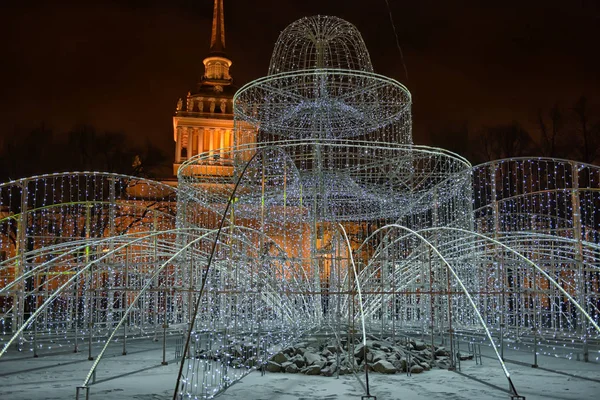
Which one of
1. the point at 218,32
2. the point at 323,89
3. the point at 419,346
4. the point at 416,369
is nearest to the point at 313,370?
the point at 416,369

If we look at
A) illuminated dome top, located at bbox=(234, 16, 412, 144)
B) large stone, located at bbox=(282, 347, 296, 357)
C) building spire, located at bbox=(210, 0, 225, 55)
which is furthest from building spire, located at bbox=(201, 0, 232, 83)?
large stone, located at bbox=(282, 347, 296, 357)

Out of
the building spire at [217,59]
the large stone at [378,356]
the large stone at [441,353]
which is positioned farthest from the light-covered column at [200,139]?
the large stone at [378,356]

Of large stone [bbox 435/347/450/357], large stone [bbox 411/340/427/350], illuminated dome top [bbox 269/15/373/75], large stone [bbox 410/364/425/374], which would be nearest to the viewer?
large stone [bbox 410/364/425/374]

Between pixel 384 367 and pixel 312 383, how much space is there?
1.54 meters

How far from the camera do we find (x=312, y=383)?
33.1 feet

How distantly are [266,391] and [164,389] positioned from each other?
157cm

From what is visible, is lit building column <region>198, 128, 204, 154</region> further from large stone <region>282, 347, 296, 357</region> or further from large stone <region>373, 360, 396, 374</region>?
large stone <region>373, 360, 396, 374</region>

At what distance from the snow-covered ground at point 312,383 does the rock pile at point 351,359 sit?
0.73 ft

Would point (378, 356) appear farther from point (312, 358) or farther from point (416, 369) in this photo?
point (312, 358)

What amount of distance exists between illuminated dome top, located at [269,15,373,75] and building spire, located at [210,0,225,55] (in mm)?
46722

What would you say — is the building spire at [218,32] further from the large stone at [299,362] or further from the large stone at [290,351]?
the large stone at [299,362]

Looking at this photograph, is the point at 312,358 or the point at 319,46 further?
the point at 319,46

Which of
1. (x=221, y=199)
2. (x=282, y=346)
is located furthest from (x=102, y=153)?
(x=282, y=346)

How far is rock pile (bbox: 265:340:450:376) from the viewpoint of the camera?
35.9ft
